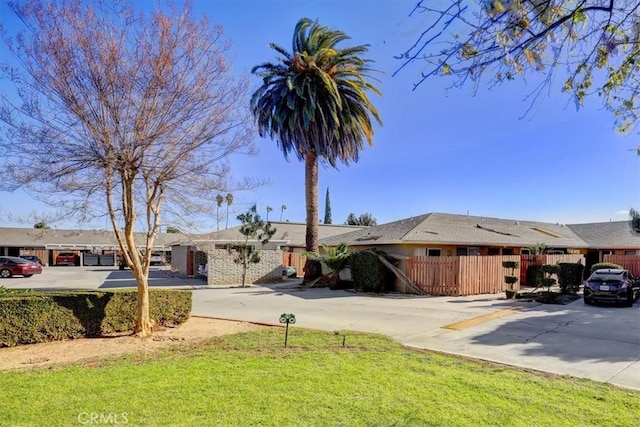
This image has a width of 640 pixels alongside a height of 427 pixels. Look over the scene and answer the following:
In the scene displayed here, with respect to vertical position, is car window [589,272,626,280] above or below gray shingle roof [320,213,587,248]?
below

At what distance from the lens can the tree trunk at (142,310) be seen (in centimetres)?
959

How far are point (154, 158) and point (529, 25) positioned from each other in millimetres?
7731

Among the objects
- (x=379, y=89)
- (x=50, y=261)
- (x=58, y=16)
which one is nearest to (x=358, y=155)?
(x=379, y=89)

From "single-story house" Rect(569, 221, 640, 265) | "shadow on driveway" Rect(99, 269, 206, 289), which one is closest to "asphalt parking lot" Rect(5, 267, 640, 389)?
"shadow on driveway" Rect(99, 269, 206, 289)

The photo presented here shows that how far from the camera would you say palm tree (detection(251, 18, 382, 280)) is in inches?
877

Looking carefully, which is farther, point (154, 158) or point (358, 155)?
point (358, 155)

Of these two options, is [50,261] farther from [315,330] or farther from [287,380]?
[287,380]

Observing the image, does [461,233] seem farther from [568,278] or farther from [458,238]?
[568,278]

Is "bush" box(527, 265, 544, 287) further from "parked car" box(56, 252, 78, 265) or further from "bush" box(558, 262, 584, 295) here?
"parked car" box(56, 252, 78, 265)

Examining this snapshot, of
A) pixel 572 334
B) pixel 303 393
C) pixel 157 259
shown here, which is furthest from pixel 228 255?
pixel 157 259

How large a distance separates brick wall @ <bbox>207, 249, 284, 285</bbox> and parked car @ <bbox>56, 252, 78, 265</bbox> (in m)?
30.1

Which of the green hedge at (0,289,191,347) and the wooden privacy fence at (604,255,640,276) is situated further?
the wooden privacy fence at (604,255,640,276)

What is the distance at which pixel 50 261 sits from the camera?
47.5 meters

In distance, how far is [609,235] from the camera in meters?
30.3
